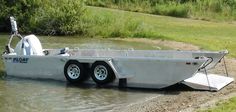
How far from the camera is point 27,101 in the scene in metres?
14.6

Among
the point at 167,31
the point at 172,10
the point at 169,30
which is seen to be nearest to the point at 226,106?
the point at 167,31

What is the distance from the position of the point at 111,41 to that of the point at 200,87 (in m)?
14.6

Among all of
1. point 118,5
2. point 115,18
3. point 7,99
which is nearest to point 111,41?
point 115,18

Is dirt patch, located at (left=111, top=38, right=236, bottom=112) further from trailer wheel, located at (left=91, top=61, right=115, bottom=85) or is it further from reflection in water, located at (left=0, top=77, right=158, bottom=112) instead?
trailer wheel, located at (left=91, top=61, right=115, bottom=85)

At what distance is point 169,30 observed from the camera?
36875 millimetres

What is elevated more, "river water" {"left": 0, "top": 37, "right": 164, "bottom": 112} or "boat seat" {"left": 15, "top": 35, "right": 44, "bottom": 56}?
"boat seat" {"left": 15, "top": 35, "right": 44, "bottom": 56}

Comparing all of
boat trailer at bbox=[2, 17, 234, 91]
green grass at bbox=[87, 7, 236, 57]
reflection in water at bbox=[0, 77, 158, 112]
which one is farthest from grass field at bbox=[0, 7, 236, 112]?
reflection in water at bbox=[0, 77, 158, 112]

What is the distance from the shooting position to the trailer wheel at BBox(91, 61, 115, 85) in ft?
53.1

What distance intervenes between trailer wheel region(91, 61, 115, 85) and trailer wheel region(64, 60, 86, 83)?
15.4 inches

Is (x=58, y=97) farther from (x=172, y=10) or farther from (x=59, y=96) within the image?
(x=172, y=10)

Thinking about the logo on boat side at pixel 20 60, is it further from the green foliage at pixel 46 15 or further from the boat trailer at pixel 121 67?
the green foliage at pixel 46 15

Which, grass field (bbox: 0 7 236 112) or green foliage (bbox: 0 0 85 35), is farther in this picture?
green foliage (bbox: 0 0 85 35)

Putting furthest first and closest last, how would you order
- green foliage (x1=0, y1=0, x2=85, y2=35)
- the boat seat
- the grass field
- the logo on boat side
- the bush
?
the bush < green foliage (x1=0, y1=0, x2=85, y2=35) < the grass field < the boat seat < the logo on boat side

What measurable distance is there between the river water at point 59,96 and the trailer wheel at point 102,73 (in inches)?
10.8
